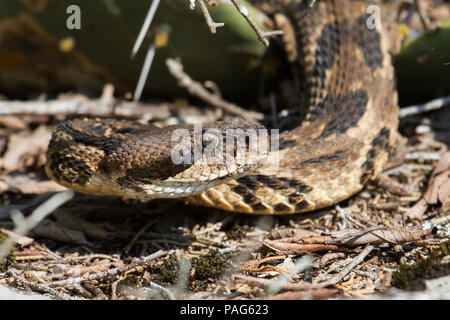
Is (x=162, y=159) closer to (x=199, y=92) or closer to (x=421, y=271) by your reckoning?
(x=421, y=271)

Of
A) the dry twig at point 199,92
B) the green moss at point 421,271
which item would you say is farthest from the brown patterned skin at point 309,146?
the green moss at point 421,271

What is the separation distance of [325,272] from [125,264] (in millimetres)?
1853

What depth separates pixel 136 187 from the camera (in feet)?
14.2

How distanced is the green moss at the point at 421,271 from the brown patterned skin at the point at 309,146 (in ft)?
4.50

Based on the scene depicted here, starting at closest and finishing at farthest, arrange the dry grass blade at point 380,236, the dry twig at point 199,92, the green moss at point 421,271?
the green moss at point 421,271
the dry grass blade at point 380,236
the dry twig at point 199,92

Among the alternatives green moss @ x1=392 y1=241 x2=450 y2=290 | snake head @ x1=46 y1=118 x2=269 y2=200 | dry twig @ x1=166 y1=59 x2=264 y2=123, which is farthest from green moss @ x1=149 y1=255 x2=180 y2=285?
dry twig @ x1=166 y1=59 x2=264 y2=123

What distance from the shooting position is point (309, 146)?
5023 millimetres

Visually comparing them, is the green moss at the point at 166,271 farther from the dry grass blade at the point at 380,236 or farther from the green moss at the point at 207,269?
the dry grass blade at the point at 380,236

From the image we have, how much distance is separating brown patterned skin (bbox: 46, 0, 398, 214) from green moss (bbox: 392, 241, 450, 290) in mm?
1373

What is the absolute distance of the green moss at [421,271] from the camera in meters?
3.37

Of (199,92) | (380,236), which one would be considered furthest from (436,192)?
(199,92)

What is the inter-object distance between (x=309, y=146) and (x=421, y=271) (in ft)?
6.16

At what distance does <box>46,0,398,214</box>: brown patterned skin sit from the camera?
434cm
